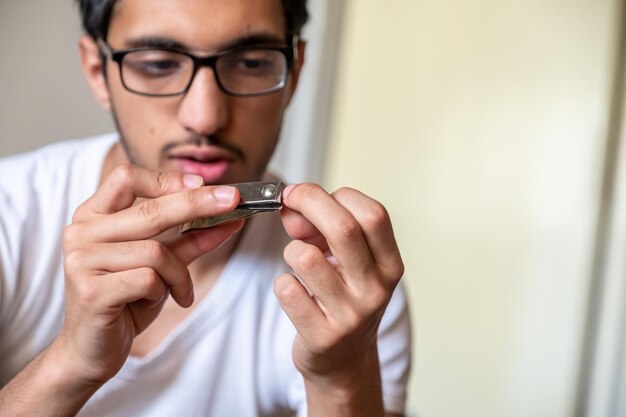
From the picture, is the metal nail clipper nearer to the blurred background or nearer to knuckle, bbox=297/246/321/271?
knuckle, bbox=297/246/321/271

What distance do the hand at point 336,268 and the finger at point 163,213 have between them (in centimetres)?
7

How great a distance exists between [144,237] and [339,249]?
0.75 feet

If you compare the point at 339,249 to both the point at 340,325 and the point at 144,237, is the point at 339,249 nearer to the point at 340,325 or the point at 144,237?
the point at 340,325

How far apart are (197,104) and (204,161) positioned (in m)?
0.09

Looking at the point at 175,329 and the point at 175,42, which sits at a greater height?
the point at 175,42

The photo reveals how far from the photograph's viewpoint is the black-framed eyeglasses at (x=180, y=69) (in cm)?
98

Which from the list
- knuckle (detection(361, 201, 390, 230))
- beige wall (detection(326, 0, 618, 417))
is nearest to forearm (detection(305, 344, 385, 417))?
knuckle (detection(361, 201, 390, 230))

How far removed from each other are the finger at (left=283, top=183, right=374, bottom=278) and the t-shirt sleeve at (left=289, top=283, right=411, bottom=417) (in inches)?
17.4

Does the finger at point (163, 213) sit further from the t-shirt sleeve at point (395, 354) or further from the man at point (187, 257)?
the t-shirt sleeve at point (395, 354)

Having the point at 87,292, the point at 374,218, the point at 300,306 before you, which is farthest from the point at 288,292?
the point at 87,292

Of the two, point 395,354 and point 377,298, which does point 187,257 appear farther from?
point 395,354

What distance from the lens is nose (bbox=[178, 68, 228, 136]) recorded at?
95 centimetres

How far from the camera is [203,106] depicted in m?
0.96

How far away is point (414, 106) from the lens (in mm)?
2082
